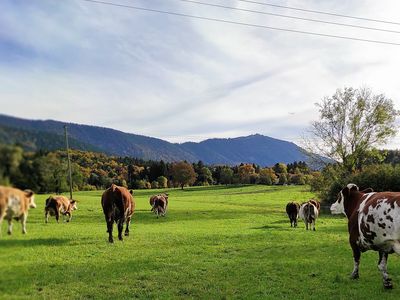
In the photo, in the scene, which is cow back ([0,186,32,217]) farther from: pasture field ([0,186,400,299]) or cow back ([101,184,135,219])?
cow back ([101,184,135,219])

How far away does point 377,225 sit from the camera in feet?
36.5

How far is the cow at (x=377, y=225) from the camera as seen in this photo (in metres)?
10.6

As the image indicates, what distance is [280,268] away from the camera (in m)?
15.4

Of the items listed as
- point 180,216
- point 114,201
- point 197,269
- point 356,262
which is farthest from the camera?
point 180,216

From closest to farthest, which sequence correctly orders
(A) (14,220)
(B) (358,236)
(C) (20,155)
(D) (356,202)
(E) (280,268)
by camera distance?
(C) (20,155) → (A) (14,220) → (B) (358,236) → (D) (356,202) → (E) (280,268)

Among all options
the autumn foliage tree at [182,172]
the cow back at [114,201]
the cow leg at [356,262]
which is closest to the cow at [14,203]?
the cow leg at [356,262]

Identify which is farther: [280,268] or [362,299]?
[280,268]

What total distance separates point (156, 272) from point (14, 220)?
12548 mm

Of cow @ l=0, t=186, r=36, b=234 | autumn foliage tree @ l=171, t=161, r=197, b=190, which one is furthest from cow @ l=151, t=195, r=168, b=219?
cow @ l=0, t=186, r=36, b=234

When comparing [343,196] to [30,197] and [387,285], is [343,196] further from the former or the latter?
[30,197]

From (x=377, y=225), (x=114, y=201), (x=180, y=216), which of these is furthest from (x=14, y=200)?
(x=180, y=216)

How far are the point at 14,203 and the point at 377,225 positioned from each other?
10.8 metres

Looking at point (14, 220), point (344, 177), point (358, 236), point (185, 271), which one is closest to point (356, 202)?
point (358, 236)

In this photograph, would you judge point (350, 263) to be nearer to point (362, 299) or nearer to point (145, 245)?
point (362, 299)
